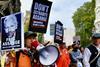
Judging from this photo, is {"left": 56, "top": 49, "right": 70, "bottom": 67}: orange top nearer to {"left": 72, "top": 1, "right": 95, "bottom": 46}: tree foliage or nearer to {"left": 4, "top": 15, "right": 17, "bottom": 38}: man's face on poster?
{"left": 4, "top": 15, "right": 17, "bottom": 38}: man's face on poster

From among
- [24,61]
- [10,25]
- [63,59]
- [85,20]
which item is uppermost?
[10,25]

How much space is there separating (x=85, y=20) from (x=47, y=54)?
69006 millimetres

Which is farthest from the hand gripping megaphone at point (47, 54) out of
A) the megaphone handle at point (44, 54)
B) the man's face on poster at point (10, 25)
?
the man's face on poster at point (10, 25)

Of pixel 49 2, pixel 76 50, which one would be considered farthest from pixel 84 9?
pixel 49 2

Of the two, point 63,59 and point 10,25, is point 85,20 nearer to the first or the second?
point 63,59

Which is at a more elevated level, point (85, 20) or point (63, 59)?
point (63, 59)

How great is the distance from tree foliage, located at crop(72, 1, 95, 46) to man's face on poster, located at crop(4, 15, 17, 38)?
64985 millimetres

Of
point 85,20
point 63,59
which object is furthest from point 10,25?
point 85,20

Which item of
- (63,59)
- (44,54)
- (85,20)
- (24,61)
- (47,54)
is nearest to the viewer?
(24,61)

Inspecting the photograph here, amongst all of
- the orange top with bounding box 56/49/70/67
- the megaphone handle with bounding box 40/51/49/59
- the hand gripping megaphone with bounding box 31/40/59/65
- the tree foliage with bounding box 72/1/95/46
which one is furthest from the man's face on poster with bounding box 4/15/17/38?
the tree foliage with bounding box 72/1/95/46

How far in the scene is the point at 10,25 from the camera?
8.99 metres

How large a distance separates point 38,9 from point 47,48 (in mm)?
830

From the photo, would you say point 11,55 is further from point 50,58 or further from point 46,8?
point 46,8

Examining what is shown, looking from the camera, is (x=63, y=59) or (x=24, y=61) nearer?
(x=24, y=61)
